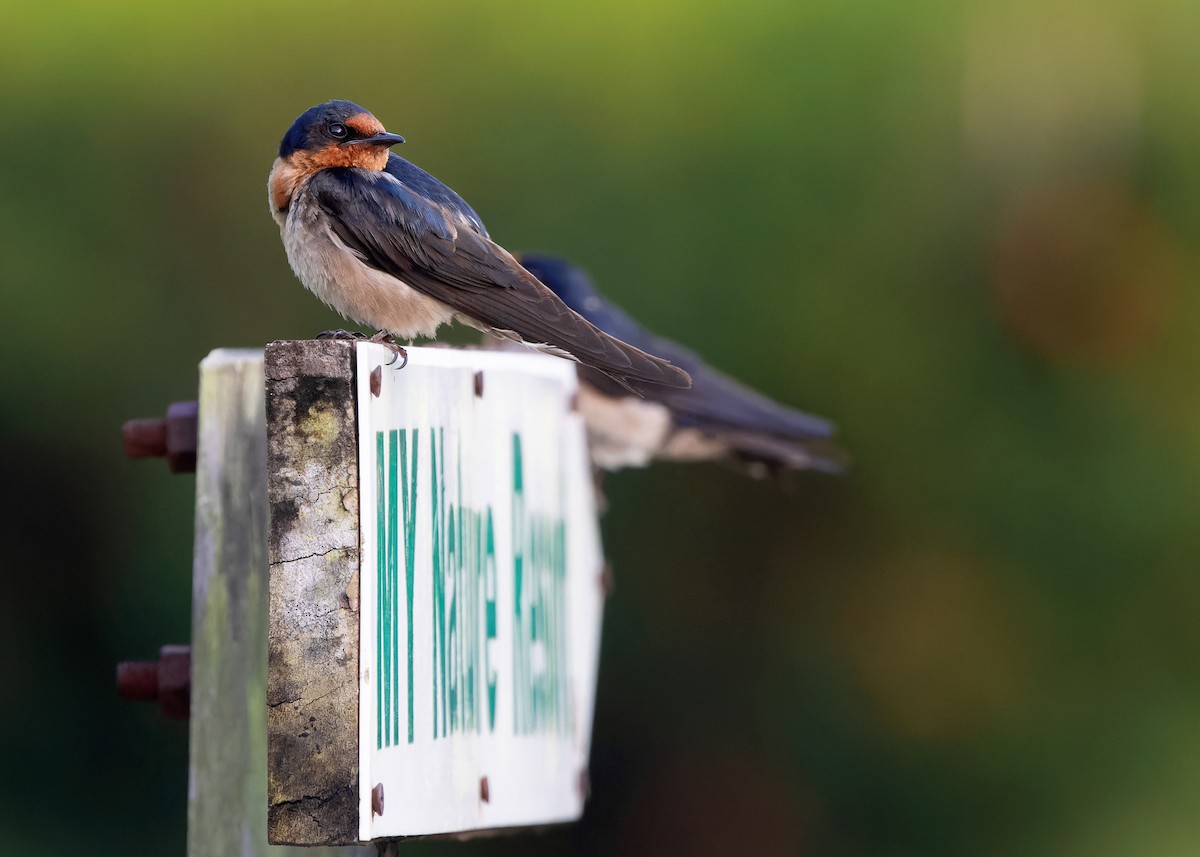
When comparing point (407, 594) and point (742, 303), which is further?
point (742, 303)

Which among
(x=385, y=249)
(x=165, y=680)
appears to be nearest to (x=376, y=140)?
(x=385, y=249)

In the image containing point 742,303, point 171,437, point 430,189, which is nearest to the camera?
point 171,437

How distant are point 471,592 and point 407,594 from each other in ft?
0.91

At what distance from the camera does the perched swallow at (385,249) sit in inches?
97.1

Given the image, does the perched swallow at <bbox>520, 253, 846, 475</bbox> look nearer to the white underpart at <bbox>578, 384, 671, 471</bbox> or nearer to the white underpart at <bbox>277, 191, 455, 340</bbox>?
the white underpart at <bbox>578, 384, 671, 471</bbox>

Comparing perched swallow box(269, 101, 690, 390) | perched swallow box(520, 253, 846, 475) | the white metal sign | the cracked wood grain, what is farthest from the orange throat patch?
perched swallow box(520, 253, 846, 475)

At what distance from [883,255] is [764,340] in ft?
1.33

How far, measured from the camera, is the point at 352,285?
2479mm

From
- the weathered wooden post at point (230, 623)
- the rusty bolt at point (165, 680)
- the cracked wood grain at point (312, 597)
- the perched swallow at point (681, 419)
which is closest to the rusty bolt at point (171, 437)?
the weathered wooden post at point (230, 623)

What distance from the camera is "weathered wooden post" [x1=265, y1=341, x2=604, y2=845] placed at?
185 cm

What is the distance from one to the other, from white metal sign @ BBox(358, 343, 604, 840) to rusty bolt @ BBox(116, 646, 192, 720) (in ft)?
1.33

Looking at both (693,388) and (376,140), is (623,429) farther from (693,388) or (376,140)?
(376,140)

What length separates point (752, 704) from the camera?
4.39m

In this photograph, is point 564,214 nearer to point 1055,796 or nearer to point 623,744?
point 623,744
